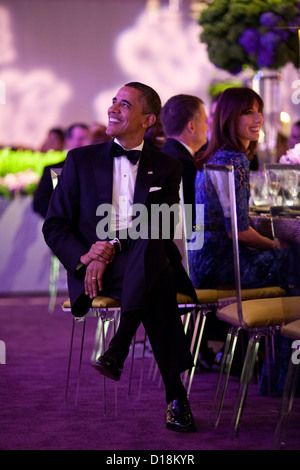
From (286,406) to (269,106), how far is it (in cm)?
300

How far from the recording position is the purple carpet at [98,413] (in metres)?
3.02

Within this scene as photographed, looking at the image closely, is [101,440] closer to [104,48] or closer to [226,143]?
[226,143]

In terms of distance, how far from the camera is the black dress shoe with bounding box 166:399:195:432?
3.17 m

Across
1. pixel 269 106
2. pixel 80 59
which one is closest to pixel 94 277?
pixel 269 106

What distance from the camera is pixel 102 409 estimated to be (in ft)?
11.6

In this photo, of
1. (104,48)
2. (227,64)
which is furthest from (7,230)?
(104,48)

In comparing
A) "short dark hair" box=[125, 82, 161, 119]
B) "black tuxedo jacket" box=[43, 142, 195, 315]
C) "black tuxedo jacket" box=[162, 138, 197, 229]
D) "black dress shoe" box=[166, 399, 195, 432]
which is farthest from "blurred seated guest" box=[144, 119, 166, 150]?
"black dress shoe" box=[166, 399, 195, 432]

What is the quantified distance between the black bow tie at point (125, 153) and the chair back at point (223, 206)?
0.34m

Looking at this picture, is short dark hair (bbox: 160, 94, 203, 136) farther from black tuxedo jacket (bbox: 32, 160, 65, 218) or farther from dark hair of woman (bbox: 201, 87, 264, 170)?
black tuxedo jacket (bbox: 32, 160, 65, 218)

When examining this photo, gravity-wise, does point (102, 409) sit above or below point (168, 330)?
below

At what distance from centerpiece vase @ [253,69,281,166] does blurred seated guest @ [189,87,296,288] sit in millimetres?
1330

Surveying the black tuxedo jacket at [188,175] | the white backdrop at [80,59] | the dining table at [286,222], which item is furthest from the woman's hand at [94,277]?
the white backdrop at [80,59]
